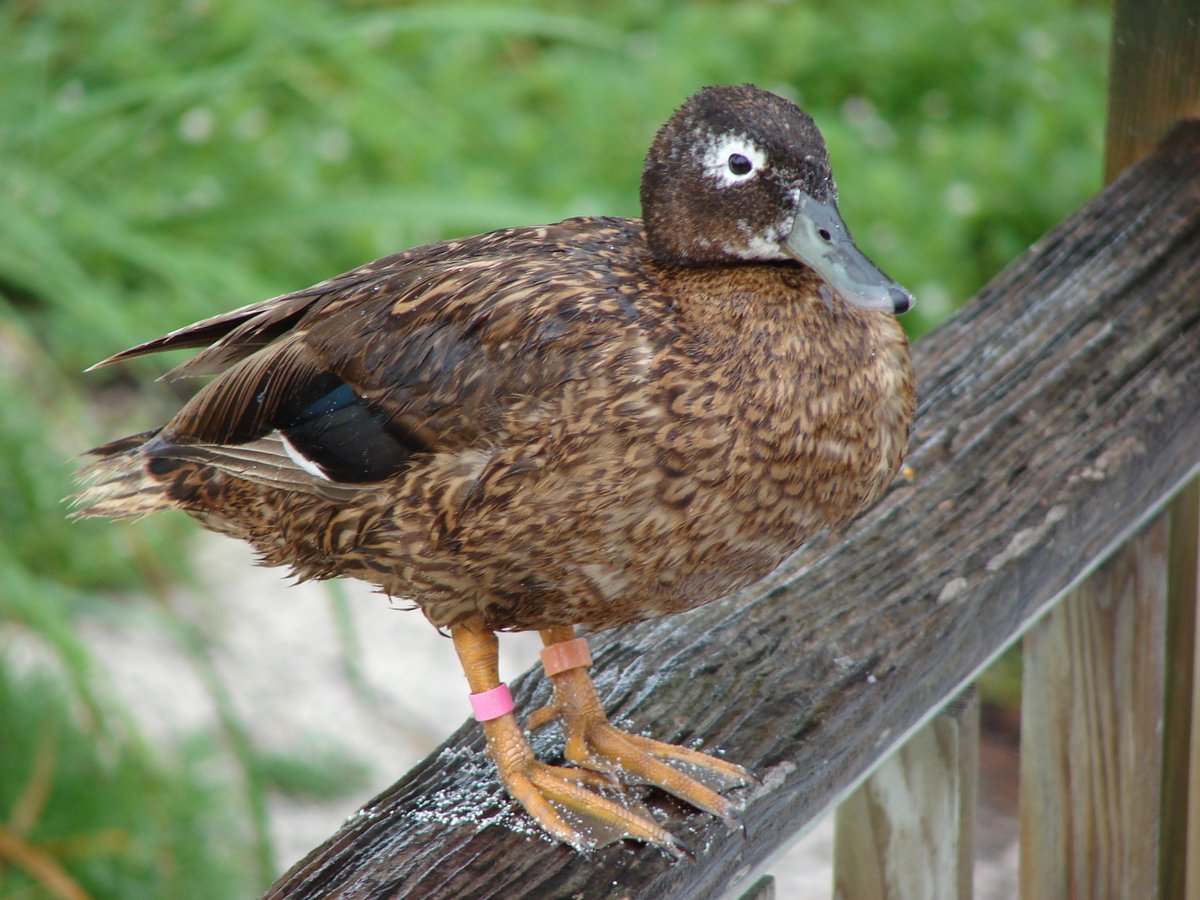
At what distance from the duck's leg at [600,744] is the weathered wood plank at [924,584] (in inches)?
1.1

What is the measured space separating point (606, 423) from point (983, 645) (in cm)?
43

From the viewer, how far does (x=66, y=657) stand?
2.41 m

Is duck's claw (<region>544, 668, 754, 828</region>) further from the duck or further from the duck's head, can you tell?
the duck's head

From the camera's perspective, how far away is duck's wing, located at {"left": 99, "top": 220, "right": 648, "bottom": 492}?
1.33 metres

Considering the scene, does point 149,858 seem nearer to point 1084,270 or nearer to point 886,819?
point 886,819

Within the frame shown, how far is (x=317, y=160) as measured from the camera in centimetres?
442

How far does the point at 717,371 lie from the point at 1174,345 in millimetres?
583

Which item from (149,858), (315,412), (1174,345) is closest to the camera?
(315,412)

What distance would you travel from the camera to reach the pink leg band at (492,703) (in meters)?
1.39

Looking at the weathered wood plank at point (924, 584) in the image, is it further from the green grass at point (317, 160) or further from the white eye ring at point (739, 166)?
the green grass at point (317, 160)

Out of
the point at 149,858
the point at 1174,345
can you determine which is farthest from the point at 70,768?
the point at 1174,345

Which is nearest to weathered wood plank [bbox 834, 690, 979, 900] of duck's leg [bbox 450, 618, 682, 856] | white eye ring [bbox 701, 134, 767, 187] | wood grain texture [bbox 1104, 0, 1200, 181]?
duck's leg [bbox 450, 618, 682, 856]

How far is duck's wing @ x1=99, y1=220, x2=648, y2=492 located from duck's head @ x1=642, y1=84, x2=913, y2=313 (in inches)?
3.2

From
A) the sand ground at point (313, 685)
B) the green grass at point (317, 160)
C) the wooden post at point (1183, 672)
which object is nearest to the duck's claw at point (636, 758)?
the wooden post at point (1183, 672)
